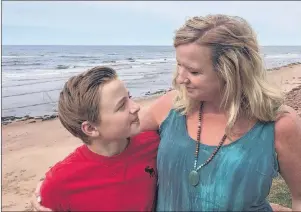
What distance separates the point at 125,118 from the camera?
95.8 inches

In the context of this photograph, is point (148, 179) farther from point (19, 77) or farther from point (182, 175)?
point (19, 77)

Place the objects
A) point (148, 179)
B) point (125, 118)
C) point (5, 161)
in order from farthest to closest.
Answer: point (5, 161) → point (148, 179) → point (125, 118)

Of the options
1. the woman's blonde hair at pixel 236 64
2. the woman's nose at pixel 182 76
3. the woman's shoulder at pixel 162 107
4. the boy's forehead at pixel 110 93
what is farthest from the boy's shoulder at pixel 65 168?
the woman's blonde hair at pixel 236 64

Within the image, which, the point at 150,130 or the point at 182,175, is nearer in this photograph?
the point at 182,175

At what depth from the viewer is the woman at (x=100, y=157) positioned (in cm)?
242

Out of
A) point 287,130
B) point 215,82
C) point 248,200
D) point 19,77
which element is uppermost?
point 215,82

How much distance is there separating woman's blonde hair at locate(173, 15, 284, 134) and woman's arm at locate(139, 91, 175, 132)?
1.16 feet

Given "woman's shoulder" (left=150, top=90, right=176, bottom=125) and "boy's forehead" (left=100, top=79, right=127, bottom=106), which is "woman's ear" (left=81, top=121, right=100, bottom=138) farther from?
"woman's shoulder" (left=150, top=90, right=176, bottom=125)

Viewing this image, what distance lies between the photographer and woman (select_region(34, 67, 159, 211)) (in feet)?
7.95

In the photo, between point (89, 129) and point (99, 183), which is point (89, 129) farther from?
point (99, 183)

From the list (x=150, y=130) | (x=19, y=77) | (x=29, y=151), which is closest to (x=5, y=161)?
(x=29, y=151)

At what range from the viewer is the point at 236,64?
2.52 metres

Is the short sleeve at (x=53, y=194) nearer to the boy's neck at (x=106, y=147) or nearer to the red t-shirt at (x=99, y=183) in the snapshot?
the red t-shirt at (x=99, y=183)

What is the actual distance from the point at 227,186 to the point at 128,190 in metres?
0.50
